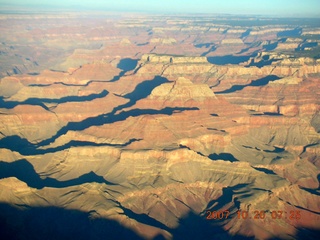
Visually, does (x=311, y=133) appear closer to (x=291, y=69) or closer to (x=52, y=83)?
(x=291, y=69)

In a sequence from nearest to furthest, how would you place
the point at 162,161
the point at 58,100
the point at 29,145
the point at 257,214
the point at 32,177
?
the point at 257,214, the point at 32,177, the point at 162,161, the point at 29,145, the point at 58,100

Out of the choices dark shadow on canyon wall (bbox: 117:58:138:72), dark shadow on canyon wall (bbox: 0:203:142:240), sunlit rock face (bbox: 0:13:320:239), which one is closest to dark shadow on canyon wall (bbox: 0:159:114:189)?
sunlit rock face (bbox: 0:13:320:239)

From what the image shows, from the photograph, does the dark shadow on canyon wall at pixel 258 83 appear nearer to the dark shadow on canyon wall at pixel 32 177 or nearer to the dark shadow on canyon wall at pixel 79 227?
the dark shadow on canyon wall at pixel 32 177

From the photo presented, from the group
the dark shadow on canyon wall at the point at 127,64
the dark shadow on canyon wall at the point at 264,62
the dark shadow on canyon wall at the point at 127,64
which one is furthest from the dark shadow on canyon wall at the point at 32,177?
the dark shadow on canyon wall at the point at 127,64

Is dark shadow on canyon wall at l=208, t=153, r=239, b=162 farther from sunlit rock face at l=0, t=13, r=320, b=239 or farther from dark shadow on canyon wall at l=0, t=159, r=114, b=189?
dark shadow on canyon wall at l=0, t=159, r=114, b=189

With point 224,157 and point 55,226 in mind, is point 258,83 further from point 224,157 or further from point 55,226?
point 55,226

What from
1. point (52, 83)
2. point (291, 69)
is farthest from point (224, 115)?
point (52, 83)

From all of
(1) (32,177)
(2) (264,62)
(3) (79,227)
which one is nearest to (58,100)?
(1) (32,177)
